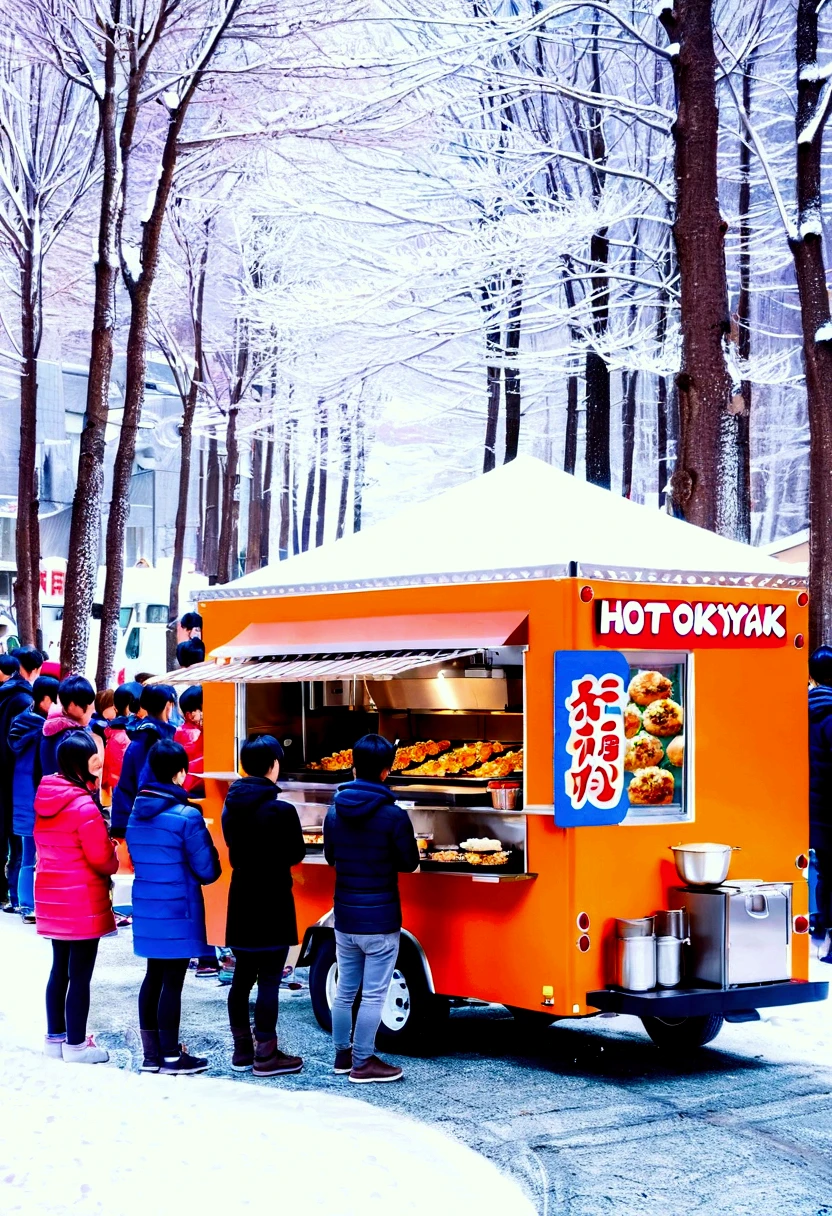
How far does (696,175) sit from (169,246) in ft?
65.5

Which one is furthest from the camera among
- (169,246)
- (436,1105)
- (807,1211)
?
(169,246)

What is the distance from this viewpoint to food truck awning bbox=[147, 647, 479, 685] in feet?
Result: 25.1

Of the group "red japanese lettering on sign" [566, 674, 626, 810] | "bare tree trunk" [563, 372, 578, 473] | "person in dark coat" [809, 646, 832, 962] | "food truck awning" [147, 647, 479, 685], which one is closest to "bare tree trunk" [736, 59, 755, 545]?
"bare tree trunk" [563, 372, 578, 473]

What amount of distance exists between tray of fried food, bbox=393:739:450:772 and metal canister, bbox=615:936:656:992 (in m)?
2.65

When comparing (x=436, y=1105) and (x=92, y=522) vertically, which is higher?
(x=92, y=522)

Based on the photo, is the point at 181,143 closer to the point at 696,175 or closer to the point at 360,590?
the point at 696,175

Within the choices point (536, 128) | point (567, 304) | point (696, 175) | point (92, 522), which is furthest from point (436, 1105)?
point (567, 304)

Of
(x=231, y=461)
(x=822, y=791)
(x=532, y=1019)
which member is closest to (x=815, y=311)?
(x=822, y=791)

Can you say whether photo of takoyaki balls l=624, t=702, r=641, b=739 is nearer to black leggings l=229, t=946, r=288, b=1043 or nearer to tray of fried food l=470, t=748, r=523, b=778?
tray of fried food l=470, t=748, r=523, b=778

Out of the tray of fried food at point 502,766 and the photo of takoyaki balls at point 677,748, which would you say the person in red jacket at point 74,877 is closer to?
the tray of fried food at point 502,766

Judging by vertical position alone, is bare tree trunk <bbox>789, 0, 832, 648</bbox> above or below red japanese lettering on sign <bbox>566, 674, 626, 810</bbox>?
above

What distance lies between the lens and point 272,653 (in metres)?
8.73

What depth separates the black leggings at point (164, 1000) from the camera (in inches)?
283

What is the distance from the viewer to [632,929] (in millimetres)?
7152
